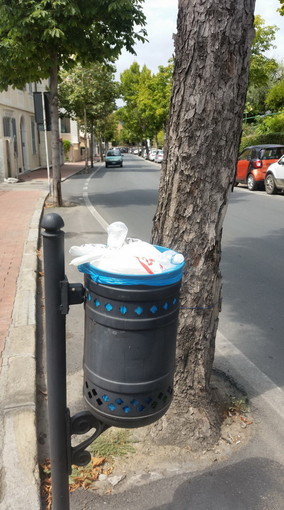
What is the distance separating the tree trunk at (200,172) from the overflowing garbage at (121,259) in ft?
2.40

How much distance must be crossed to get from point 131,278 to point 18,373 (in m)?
2.08

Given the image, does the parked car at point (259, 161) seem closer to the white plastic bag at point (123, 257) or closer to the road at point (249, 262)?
the road at point (249, 262)

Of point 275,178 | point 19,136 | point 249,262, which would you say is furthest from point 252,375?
point 19,136

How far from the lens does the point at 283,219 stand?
10.7 m

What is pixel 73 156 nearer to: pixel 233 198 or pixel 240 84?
pixel 233 198


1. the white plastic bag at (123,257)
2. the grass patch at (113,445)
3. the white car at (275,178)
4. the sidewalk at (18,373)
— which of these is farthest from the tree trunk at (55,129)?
the white plastic bag at (123,257)

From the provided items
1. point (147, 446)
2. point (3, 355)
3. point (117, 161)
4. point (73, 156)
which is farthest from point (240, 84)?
point (73, 156)

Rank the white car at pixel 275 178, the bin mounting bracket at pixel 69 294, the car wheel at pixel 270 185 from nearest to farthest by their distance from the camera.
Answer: the bin mounting bracket at pixel 69 294 → the white car at pixel 275 178 → the car wheel at pixel 270 185

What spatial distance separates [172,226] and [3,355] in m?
1.98

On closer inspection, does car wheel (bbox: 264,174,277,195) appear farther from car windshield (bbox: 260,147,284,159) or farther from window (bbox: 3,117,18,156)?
window (bbox: 3,117,18,156)

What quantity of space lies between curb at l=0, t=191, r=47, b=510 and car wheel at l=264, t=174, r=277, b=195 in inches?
492

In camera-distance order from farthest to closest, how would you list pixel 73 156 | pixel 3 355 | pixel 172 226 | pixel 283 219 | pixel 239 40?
pixel 73 156 < pixel 283 219 < pixel 3 355 < pixel 172 226 < pixel 239 40

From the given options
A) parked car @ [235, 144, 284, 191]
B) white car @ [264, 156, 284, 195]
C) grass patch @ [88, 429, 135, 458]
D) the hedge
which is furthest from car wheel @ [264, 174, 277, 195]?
grass patch @ [88, 429, 135, 458]

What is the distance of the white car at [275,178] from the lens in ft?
49.8
